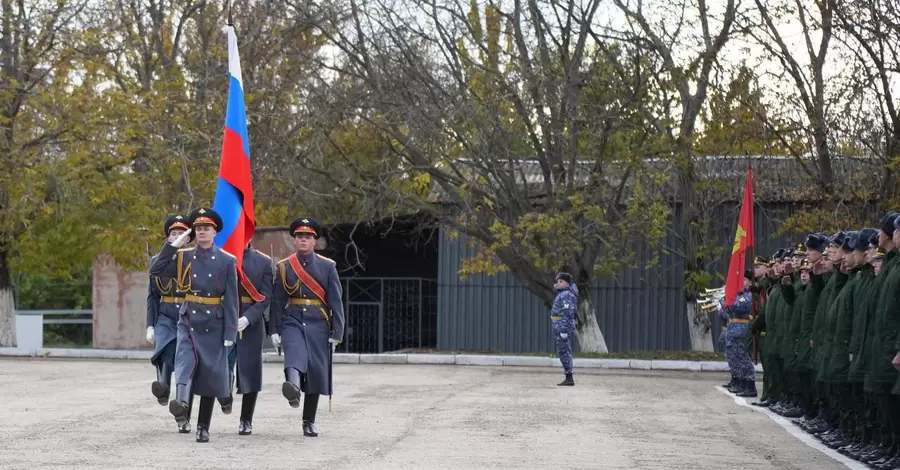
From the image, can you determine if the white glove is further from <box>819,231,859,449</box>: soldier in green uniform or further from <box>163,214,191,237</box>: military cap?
<box>819,231,859,449</box>: soldier in green uniform

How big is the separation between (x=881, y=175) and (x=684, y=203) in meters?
5.27

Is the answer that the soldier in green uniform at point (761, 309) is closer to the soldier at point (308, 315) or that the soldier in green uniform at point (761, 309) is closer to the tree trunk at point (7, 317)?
the soldier at point (308, 315)

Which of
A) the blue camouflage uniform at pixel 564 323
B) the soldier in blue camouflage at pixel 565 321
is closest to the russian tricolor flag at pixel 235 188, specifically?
the soldier in blue camouflage at pixel 565 321

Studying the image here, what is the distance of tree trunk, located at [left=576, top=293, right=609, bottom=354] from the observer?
3325cm

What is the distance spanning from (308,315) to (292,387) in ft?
2.57

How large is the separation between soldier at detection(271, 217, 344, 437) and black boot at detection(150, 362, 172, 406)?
1.00 meters

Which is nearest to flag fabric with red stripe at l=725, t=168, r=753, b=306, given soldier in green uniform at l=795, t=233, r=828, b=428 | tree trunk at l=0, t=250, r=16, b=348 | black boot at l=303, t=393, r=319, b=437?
soldier in green uniform at l=795, t=233, r=828, b=428

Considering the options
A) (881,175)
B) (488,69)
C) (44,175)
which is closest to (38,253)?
(44,175)

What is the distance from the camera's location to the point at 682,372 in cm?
2798

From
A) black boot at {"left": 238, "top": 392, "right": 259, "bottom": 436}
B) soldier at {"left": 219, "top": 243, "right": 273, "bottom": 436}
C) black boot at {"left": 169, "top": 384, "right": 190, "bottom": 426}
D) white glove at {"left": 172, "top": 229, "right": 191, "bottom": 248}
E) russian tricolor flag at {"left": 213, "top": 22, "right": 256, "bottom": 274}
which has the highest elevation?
russian tricolor flag at {"left": 213, "top": 22, "right": 256, "bottom": 274}

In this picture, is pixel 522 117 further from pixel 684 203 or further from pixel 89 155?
pixel 89 155

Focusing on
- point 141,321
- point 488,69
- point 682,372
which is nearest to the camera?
point 682,372

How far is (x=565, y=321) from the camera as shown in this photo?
22406mm

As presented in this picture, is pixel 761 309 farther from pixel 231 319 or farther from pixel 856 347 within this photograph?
pixel 231 319
